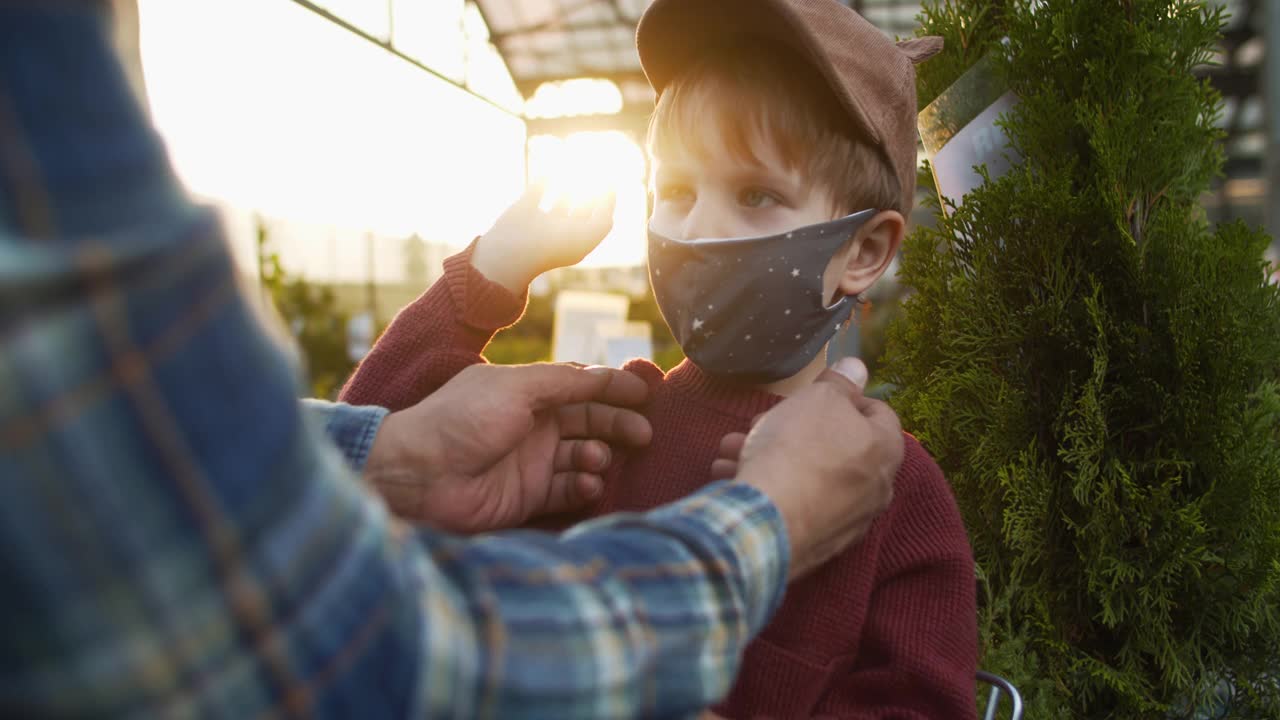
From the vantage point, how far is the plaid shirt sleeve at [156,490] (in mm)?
361

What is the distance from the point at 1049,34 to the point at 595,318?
4.43 m

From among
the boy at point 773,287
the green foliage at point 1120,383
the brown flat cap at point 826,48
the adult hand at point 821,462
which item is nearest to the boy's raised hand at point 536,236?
the boy at point 773,287

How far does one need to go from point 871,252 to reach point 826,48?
375 mm

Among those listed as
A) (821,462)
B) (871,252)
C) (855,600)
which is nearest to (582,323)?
(871,252)

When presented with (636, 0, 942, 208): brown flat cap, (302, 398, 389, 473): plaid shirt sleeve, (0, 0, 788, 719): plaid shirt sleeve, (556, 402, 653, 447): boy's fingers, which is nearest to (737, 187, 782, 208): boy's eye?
(636, 0, 942, 208): brown flat cap

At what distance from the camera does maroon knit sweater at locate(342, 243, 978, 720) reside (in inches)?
46.4

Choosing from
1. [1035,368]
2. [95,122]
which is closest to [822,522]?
[95,122]

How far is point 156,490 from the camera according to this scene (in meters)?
0.39

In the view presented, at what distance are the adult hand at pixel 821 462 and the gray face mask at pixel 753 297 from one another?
24 centimetres

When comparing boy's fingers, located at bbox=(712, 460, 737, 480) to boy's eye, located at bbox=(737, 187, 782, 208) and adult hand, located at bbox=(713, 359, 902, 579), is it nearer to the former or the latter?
adult hand, located at bbox=(713, 359, 902, 579)

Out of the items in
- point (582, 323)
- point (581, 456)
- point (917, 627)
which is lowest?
point (582, 323)

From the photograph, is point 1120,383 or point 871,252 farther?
point 1120,383

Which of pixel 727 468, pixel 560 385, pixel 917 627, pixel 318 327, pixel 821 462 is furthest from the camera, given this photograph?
pixel 318 327

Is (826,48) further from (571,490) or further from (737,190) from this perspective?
(571,490)
